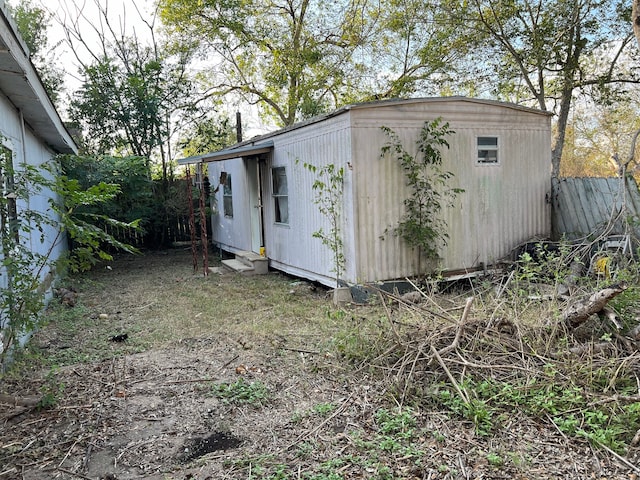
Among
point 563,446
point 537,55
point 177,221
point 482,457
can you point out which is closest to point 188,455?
point 482,457

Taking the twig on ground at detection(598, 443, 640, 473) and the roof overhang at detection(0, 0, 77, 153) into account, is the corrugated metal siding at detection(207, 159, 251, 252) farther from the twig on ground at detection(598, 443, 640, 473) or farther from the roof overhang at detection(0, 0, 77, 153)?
the twig on ground at detection(598, 443, 640, 473)

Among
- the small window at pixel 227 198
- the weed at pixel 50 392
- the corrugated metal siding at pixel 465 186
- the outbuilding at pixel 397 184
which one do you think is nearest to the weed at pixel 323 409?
the weed at pixel 50 392

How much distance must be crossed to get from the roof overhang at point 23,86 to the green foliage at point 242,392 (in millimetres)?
2821

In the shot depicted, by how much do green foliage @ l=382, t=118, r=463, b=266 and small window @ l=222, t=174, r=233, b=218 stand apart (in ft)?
17.7

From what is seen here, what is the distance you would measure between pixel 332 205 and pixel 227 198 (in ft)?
16.9

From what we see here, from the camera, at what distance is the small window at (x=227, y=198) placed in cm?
1091

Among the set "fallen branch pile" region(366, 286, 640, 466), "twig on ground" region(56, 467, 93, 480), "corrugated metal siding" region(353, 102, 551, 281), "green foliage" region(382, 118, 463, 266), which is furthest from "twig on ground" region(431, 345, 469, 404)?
"green foliage" region(382, 118, 463, 266)

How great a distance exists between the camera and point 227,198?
1123cm

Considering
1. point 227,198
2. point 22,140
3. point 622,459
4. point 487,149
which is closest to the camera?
point 622,459

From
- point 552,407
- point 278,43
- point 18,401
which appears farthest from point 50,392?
point 278,43

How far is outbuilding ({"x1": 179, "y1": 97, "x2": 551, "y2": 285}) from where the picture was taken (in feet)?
20.4

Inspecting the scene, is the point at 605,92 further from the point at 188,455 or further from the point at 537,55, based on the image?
the point at 188,455

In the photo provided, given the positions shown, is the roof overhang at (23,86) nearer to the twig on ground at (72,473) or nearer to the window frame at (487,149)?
the twig on ground at (72,473)

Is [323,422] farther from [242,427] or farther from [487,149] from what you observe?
[487,149]
